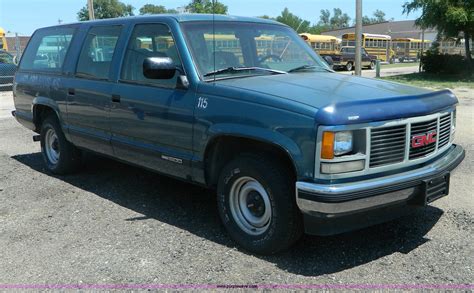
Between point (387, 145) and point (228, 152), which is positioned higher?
point (387, 145)

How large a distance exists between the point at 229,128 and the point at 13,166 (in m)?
4.57

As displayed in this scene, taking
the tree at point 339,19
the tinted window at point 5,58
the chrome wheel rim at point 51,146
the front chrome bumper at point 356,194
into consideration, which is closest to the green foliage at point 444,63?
the tinted window at point 5,58

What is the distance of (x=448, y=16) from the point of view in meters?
21.5

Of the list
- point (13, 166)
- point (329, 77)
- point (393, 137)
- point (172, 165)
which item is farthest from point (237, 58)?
point (13, 166)

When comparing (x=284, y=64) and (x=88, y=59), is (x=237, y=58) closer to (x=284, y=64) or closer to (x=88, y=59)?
(x=284, y=64)

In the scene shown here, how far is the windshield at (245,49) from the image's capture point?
4277mm

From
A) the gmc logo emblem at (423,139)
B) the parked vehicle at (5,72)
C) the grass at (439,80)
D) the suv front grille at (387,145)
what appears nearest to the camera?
the suv front grille at (387,145)

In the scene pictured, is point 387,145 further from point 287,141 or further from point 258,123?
point 258,123

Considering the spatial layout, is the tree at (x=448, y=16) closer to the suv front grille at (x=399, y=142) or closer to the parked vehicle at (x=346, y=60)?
the parked vehicle at (x=346, y=60)

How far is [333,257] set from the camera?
3809mm

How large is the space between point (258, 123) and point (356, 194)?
87cm

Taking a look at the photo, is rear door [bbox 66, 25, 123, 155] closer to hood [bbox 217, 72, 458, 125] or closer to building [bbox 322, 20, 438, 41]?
hood [bbox 217, 72, 458, 125]

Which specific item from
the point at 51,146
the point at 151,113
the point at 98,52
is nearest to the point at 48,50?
the point at 51,146

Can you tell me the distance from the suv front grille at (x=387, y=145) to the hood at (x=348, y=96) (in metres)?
0.10
